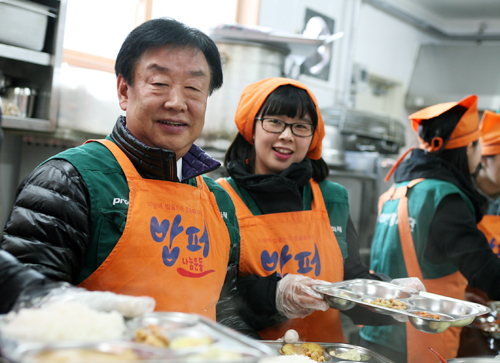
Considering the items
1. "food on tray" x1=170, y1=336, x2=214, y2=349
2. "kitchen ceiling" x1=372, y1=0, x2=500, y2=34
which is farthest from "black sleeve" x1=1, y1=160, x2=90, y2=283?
"kitchen ceiling" x1=372, y1=0, x2=500, y2=34

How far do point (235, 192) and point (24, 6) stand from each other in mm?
1537

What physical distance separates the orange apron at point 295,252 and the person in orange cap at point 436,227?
0.52 metres

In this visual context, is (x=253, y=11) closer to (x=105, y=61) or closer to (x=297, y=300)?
(x=105, y=61)

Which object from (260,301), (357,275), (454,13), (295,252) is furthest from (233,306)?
(454,13)

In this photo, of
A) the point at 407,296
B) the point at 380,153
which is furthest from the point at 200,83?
the point at 380,153

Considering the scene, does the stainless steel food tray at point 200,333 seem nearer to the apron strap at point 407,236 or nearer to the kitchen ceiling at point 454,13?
the apron strap at point 407,236

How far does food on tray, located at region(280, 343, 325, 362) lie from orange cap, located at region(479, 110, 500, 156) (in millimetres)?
1915

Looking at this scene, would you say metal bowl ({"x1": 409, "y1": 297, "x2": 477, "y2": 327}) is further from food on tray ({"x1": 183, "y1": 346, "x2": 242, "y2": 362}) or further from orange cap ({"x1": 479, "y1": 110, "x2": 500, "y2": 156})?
orange cap ({"x1": 479, "y1": 110, "x2": 500, "y2": 156})

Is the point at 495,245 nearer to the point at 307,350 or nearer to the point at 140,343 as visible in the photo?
the point at 307,350

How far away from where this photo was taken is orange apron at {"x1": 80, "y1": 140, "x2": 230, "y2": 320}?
110 centimetres

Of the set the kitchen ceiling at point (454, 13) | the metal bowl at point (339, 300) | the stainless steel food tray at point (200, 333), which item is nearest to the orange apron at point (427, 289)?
the metal bowl at point (339, 300)

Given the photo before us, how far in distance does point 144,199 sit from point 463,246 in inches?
58.6

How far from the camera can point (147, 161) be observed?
124cm

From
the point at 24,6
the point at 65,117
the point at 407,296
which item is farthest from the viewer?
the point at 65,117
